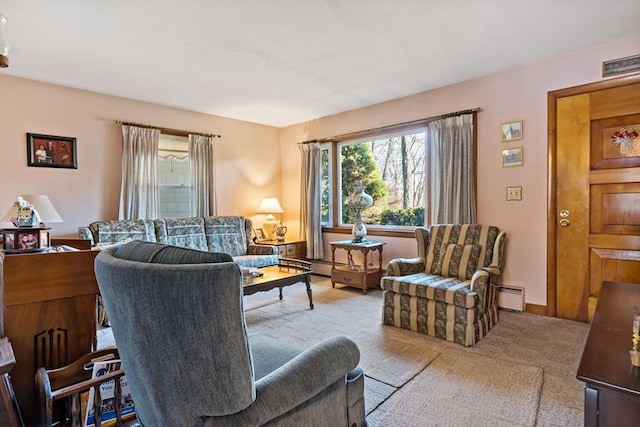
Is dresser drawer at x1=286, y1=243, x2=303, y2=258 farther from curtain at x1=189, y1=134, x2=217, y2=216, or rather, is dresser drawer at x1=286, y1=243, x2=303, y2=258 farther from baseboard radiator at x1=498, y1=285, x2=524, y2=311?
baseboard radiator at x1=498, y1=285, x2=524, y2=311

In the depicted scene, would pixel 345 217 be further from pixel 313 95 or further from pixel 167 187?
pixel 167 187

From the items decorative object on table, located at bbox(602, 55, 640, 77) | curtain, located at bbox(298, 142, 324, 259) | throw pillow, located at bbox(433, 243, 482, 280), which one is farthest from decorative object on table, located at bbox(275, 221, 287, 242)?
decorative object on table, located at bbox(602, 55, 640, 77)

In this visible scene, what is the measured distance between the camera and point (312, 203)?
5.41 m

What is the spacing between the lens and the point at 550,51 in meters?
3.17

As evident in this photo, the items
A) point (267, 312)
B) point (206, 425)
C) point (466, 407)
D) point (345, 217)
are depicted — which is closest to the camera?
point (206, 425)

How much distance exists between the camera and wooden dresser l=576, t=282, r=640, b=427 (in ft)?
3.48

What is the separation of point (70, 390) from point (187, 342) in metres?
0.60

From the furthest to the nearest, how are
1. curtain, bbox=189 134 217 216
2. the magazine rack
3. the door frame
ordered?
curtain, bbox=189 134 217 216
the door frame
the magazine rack

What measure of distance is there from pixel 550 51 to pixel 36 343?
424 cm

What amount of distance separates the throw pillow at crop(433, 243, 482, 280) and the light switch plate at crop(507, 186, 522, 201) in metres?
0.72

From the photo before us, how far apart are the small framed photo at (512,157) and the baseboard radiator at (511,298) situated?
1.30 meters

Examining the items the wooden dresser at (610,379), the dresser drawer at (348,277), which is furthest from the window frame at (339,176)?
the wooden dresser at (610,379)

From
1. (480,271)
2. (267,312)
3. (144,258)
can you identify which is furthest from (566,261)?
(144,258)

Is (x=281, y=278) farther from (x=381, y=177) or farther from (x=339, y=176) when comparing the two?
(x=339, y=176)
